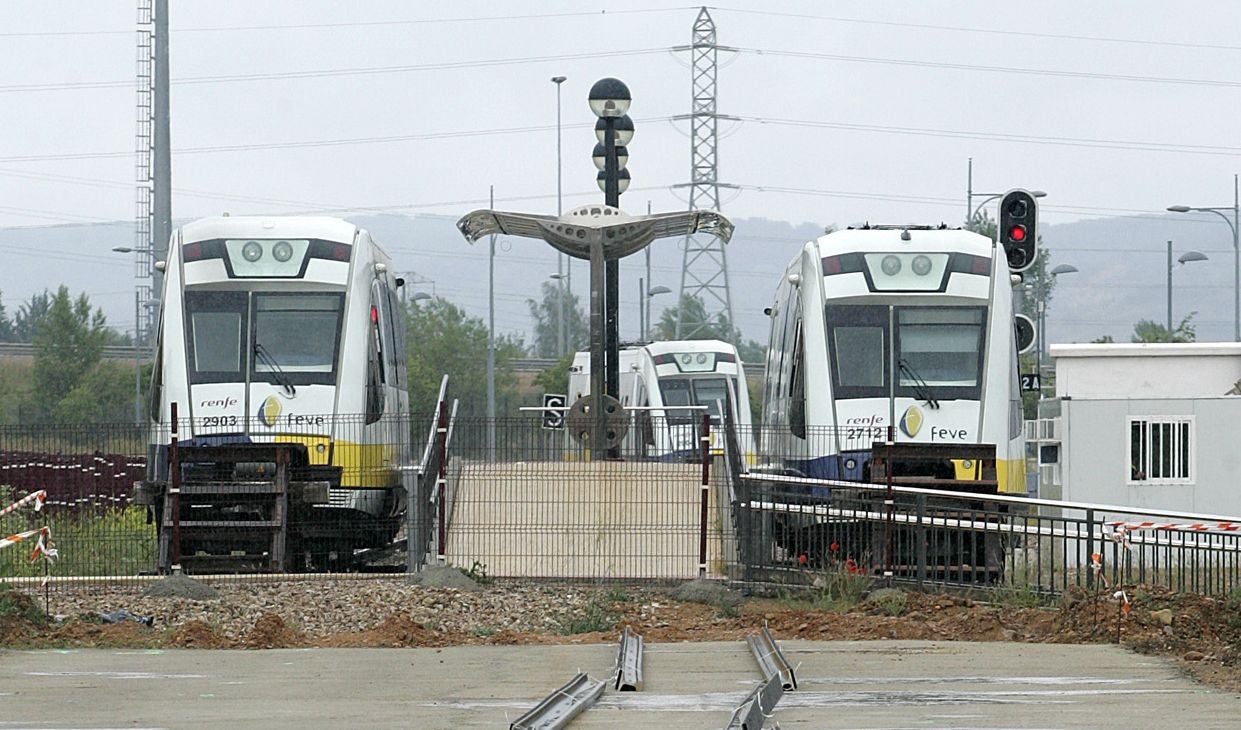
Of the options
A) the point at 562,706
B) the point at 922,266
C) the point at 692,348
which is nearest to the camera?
the point at 562,706

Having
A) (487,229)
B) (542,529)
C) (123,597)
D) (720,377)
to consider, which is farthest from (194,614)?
(720,377)

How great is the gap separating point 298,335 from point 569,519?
12.9 feet

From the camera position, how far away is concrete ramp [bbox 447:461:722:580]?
2156cm

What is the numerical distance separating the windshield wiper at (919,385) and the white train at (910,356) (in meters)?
0.01

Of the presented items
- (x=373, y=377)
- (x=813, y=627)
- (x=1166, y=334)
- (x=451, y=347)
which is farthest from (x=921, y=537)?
(x=451, y=347)

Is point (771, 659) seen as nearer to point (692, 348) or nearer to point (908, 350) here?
point (908, 350)


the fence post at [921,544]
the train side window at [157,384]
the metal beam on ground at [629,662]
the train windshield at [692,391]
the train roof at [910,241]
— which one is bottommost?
the metal beam on ground at [629,662]

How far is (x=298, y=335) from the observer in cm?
2322

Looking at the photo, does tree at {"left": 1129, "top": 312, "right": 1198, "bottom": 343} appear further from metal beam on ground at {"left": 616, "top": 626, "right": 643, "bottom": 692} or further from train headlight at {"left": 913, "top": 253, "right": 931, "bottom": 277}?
metal beam on ground at {"left": 616, "top": 626, "right": 643, "bottom": 692}

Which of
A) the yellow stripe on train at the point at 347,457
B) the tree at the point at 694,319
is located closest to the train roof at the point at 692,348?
the yellow stripe on train at the point at 347,457

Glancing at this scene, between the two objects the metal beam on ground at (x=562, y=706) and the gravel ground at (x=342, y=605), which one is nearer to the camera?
the metal beam on ground at (x=562, y=706)

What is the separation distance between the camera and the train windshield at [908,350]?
22203mm

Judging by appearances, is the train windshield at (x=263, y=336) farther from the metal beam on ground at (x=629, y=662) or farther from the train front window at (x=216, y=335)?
the metal beam on ground at (x=629, y=662)

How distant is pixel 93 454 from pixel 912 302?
372 inches
